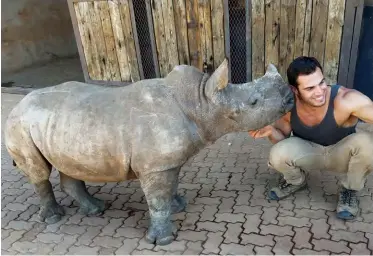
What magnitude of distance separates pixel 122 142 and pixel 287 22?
316cm

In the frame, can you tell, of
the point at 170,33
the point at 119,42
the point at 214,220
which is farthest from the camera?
the point at 119,42

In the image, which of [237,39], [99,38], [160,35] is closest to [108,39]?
[99,38]

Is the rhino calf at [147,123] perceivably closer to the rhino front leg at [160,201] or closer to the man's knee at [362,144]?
the rhino front leg at [160,201]

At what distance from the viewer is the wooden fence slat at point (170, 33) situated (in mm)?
5428

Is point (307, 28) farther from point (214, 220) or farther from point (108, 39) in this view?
point (108, 39)

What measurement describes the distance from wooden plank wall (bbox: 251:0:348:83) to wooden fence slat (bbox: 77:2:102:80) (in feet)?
8.70

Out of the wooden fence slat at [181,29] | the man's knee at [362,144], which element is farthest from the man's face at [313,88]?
the wooden fence slat at [181,29]

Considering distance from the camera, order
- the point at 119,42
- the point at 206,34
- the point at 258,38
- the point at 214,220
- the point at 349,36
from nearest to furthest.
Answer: the point at 214,220, the point at 349,36, the point at 258,38, the point at 206,34, the point at 119,42

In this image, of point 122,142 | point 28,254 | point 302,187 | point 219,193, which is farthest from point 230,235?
point 28,254

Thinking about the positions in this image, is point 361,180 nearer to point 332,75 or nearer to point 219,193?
point 219,193

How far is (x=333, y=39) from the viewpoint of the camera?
478 centimetres

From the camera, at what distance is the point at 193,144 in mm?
2795

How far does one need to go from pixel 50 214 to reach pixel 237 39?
11.2 ft

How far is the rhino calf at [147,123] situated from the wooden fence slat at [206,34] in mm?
2673
